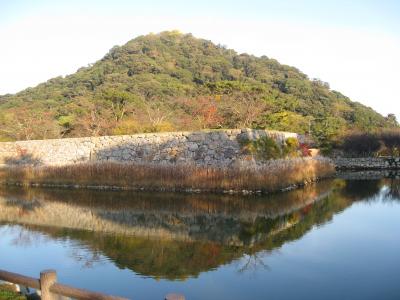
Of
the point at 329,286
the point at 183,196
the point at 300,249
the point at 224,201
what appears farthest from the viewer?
the point at 183,196

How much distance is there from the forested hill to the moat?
13720mm

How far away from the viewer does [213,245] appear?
8297mm

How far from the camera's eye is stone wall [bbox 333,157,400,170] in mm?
29172

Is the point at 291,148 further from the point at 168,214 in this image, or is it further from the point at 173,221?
the point at 173,221

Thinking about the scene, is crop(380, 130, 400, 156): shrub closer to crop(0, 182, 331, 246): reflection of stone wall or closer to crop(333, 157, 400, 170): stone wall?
crop(333, 157, 400, 170): stone wall

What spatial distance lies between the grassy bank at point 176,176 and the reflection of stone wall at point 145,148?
1156 millimetres

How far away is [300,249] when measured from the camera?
8.07 m

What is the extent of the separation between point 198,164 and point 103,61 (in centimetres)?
4796

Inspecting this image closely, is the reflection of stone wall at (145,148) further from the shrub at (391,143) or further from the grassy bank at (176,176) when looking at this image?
the shrub at (391,143)

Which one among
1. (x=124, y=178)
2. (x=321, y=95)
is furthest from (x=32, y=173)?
(x=321, y=95)

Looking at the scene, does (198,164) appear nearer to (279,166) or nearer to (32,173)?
(279,166)

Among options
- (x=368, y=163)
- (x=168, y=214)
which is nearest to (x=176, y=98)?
(x=368, y=163)

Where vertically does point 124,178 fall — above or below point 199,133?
below

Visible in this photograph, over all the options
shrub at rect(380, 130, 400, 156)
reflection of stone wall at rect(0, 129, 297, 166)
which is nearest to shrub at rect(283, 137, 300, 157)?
reflection of stone wall at rect(0, 129, 297, 166)
